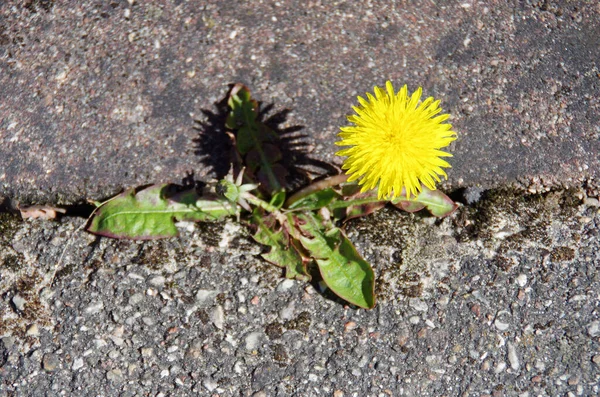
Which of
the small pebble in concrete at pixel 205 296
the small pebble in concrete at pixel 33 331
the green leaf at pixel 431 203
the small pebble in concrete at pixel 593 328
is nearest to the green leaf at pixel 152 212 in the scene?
the small pebble in concrete at pixel 205 296

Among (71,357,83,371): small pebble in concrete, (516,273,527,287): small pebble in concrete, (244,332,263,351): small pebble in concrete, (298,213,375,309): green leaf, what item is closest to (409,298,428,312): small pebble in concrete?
(298,213,375,309): green leaf

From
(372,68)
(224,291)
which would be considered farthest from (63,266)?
(372,68)

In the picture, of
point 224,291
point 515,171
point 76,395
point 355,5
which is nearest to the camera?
point 76,395

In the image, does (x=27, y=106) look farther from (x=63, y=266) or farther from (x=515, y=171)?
(x=515, y=171)

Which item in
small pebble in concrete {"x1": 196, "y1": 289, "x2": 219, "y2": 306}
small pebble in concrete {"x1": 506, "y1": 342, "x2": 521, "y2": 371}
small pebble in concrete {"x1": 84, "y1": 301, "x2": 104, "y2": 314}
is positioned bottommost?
small pebble in concrete {"x1": 84, "y1": 301, "x2": 104, "y2": 314}

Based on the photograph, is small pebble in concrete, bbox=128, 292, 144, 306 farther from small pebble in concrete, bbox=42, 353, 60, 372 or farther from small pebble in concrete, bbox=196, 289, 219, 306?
small pebble in concrete, bbox=42, 353, 60, 372

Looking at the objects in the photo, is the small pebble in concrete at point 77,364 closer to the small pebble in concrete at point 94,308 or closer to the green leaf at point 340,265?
the small pebble in concrete at point 94,308
